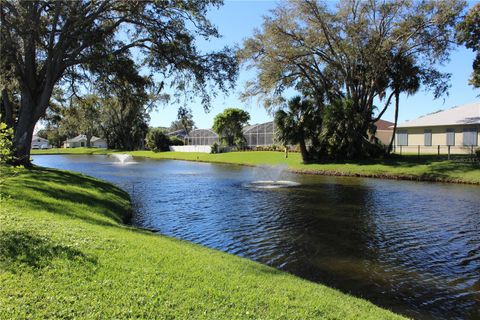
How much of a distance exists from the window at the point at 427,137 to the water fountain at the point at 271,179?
16.9 meters

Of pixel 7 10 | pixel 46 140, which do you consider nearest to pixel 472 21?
pixel 7 10

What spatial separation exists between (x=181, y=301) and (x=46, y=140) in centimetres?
15763

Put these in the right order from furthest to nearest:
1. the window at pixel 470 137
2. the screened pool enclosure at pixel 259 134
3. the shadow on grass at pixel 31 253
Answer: the screened pool enclosure at pixel 259 134
the window at pixel 470 137
the shadow on grass at pixel 31 253

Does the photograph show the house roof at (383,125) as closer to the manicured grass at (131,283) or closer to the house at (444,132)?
the house at (444,132)

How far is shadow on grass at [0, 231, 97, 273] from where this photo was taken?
5.66 meters

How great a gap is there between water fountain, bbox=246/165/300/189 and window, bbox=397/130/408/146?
53.5 ft

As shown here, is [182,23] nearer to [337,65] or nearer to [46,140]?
[337,65]

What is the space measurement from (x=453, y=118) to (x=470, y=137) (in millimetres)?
3108

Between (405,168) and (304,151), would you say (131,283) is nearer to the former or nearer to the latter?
(405,168)

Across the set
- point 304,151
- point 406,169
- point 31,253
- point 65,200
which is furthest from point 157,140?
point 31,253

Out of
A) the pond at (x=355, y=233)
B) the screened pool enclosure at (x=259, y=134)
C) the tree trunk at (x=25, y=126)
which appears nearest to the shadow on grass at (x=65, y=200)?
the pond at (x=355, y=233)

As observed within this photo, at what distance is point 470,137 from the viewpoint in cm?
3909

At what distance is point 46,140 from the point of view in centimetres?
14450

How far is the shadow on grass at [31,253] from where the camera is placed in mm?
5660
